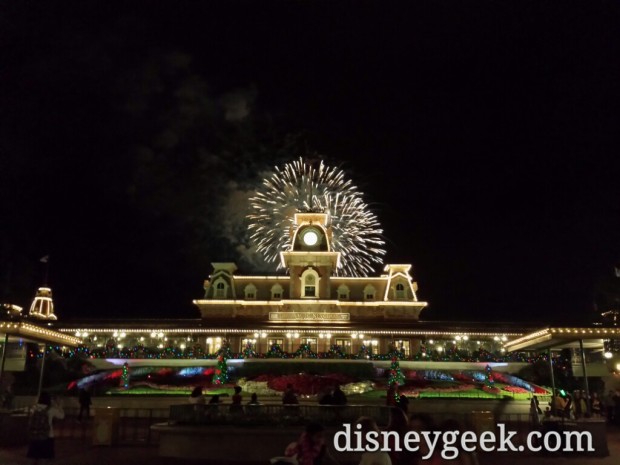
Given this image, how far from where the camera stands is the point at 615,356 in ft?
117

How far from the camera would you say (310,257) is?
50781mm

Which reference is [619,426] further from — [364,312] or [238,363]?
[364,312]

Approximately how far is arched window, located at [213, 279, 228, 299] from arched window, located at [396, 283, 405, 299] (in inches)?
590

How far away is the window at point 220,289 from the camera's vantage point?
5065cm

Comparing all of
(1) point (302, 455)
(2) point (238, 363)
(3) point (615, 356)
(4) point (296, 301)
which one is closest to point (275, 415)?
(1) point (302, 455)

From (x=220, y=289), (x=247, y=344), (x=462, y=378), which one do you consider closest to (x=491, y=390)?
(x=462, y=378)

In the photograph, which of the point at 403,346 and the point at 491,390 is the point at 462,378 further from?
the point at 403,346

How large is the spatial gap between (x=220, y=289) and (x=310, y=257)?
8401 millimetres

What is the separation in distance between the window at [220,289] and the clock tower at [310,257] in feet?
18.3

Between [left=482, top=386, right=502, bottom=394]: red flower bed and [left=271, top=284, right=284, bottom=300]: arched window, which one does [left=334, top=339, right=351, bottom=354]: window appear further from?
[left=482, top=386, right=502, bottom=394]: red flower bed

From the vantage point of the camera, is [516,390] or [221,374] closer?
[516,390]

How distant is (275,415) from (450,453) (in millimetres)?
10951

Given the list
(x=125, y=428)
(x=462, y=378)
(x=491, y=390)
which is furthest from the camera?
(x=462, y=378)

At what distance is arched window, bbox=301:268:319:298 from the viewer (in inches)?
1965
